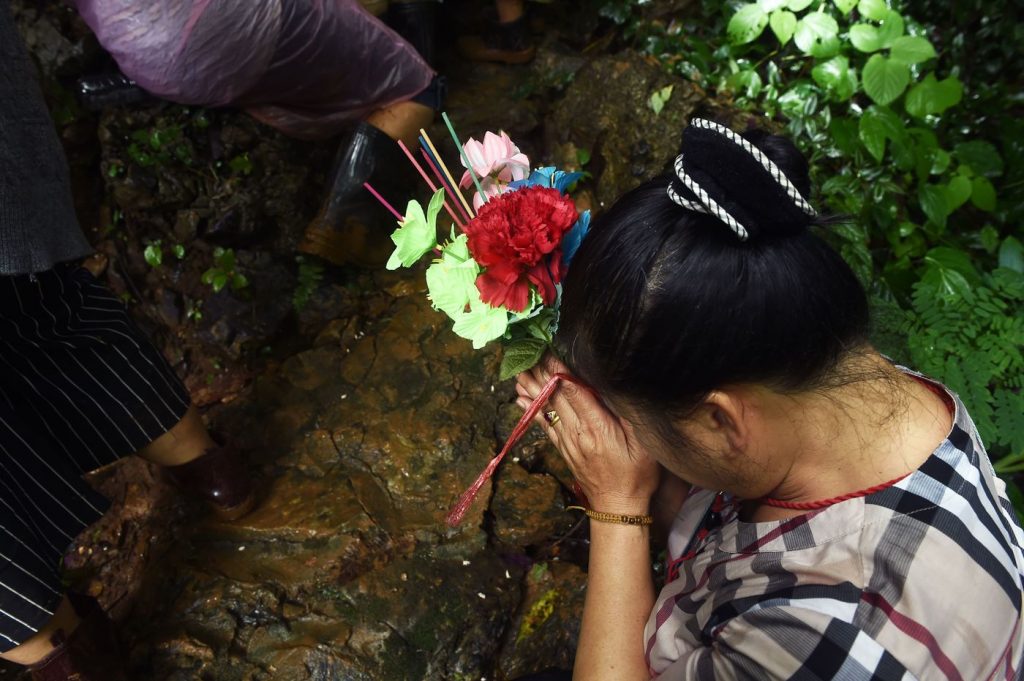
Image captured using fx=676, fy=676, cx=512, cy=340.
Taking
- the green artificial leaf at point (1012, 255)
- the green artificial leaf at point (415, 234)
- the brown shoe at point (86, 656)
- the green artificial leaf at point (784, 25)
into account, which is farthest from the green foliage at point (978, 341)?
the brown shoe at point (86, 656)

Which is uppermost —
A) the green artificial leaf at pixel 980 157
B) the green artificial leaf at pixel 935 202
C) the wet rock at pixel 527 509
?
the green artificial leaf at pixel 980 157

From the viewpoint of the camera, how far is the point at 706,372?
102 cm

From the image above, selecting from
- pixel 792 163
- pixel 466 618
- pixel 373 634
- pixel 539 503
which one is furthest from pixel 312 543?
pixel 792 163

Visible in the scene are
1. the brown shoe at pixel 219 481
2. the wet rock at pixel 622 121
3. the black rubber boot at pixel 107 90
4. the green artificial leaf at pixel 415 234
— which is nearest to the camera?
the green artificial leaf at pixel 415 234

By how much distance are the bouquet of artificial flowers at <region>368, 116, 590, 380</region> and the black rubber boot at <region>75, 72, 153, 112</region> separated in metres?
1.93

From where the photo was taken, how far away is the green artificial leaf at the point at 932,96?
112 inches

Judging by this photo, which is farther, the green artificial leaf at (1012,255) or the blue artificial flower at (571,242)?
the green artificial leaf at (1012,255)

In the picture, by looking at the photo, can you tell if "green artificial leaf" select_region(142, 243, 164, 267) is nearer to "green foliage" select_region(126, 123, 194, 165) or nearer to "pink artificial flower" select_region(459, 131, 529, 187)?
"green foliage" select_region(126, 123, 194, 165)

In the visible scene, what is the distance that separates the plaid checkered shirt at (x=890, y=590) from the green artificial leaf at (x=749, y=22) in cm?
254

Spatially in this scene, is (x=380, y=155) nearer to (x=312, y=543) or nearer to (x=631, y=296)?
(x=312, y=543)

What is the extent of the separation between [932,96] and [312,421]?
2.92m

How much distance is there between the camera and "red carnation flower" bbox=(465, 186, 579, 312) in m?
1.26

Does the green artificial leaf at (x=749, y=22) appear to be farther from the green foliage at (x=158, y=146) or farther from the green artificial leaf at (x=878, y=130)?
the green foliage at (x=158, y=146)

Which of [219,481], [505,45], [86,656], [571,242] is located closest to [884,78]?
[505,45]
